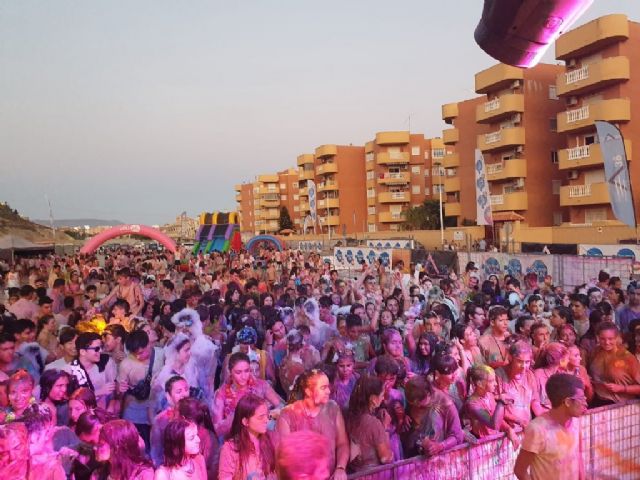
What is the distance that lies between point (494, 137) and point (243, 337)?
35181mm

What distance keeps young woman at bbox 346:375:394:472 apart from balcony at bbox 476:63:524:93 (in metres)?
34.9

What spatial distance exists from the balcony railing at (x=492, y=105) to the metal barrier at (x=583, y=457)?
116ft

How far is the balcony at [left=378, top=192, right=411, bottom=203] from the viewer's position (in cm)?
5922

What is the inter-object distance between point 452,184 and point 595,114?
15.5 meters

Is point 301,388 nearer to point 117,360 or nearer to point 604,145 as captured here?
point 117,360

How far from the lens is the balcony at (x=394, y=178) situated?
5956cm

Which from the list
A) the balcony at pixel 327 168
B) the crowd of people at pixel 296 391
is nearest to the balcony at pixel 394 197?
the balcony at pixel 327 168

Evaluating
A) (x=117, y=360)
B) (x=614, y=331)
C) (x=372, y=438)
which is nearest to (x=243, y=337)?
(x=117, y=360)

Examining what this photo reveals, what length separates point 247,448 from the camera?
3123 millimetres

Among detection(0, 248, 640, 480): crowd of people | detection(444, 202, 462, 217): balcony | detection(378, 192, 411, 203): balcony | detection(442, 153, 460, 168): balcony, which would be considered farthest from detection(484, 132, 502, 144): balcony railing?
detection(0, 248, 640, 480): crowd of people

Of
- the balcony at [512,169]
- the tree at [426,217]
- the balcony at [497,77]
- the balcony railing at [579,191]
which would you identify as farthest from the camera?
the tree at [426,217]

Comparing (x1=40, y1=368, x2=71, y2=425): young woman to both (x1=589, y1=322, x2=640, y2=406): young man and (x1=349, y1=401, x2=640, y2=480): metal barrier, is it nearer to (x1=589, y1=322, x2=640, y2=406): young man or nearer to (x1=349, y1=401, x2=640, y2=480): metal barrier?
(x1=349, y1=401, x2=640, y2=480): metal barrier

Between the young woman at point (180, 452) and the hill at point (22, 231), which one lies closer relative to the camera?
the young woman at point (180, 452)

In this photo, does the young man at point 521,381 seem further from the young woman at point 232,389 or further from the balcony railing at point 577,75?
the balcony railing at point 577,75
